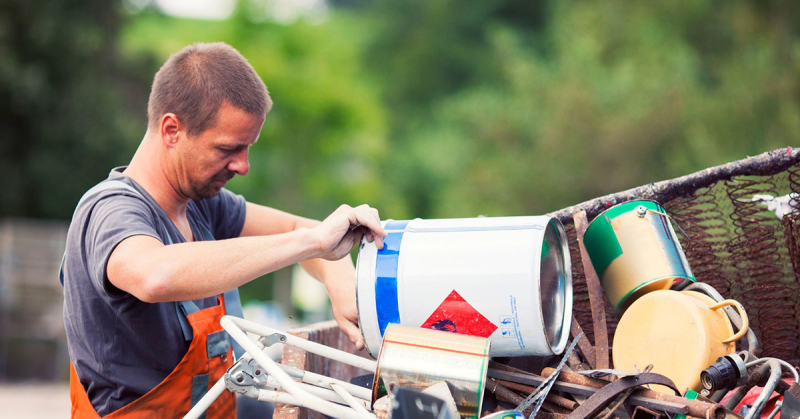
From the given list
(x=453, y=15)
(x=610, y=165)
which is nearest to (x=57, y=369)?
(x=610, y=165)

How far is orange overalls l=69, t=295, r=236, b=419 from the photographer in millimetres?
2068

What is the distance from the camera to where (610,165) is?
12734 mm

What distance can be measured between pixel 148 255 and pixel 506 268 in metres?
0.90

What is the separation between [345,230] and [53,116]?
47.9 feet

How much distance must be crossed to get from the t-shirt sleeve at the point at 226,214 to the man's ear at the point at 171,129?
0.58 m

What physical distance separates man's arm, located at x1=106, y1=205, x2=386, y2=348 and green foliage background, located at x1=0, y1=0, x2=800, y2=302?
7.04m

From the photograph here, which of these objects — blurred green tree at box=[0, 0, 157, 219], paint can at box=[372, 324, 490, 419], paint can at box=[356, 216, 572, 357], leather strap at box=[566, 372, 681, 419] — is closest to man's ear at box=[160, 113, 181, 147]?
paint can at box=[356, 216, 572, 357]

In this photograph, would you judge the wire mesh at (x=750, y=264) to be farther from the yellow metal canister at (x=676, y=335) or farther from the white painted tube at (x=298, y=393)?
the white painted tube at (x=298, y=393)

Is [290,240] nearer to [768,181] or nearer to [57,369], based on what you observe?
[768,181]

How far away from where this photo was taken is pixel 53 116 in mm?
14602

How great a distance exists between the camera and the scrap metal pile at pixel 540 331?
1.72 metres

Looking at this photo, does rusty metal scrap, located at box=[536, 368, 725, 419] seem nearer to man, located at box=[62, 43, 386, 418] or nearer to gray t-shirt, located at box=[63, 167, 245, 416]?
man, located at box=[62, 43, 386, 418]

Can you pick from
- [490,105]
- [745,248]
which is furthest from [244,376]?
[490,105]

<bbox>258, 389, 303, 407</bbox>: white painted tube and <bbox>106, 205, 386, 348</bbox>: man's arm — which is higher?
<bbox>106, 205, 386, 348</bbox>: man's arm
